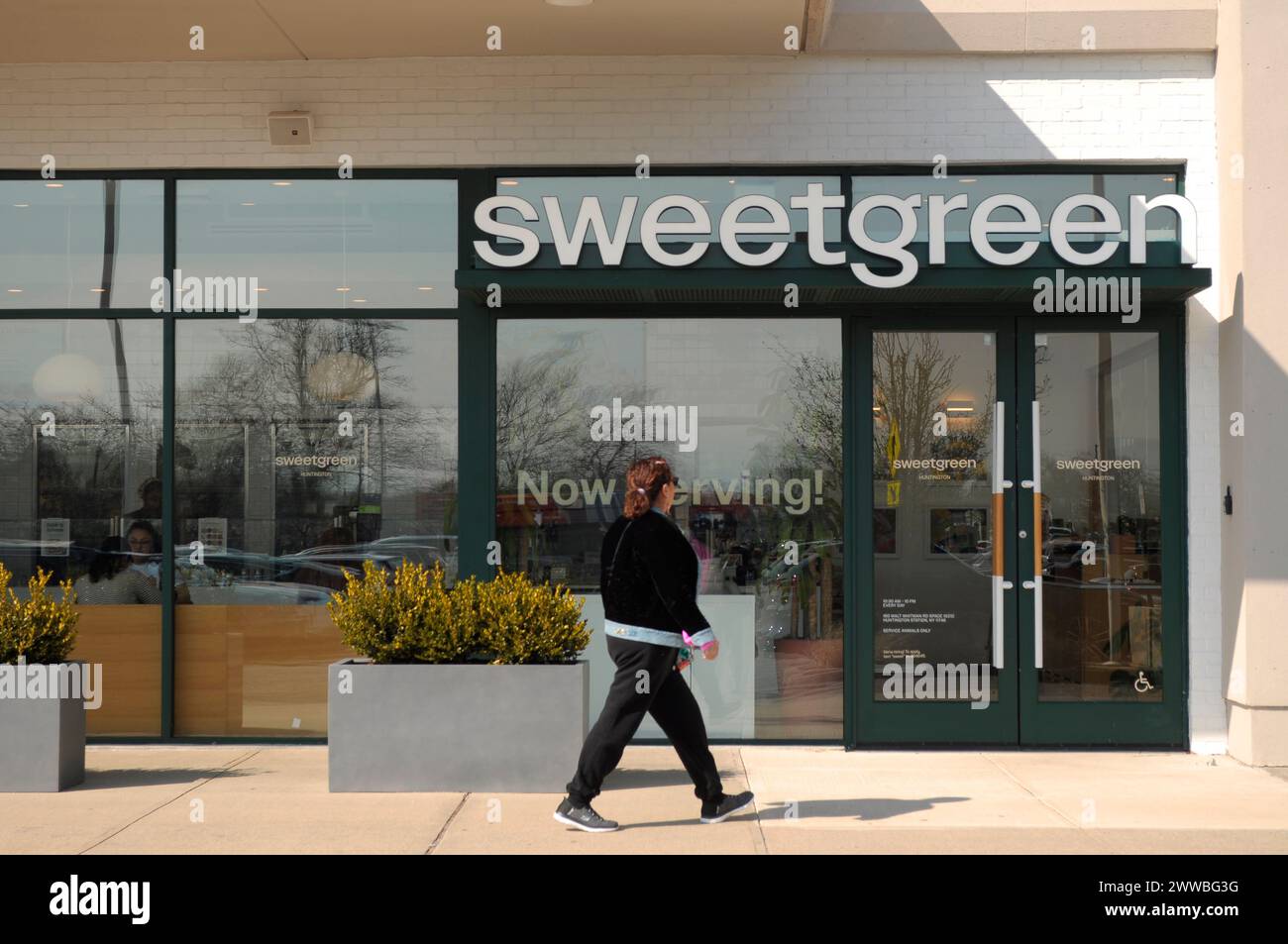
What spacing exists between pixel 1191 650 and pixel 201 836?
6.15 m

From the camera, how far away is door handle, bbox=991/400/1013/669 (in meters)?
8.81

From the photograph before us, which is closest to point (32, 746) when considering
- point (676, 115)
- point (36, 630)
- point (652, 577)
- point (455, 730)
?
point (36, 630)

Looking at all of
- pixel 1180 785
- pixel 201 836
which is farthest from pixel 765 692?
Result: pixel 201 836

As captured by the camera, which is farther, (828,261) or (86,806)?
(828,261)

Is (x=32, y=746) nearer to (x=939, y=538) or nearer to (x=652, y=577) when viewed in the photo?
(x=652, y=577)

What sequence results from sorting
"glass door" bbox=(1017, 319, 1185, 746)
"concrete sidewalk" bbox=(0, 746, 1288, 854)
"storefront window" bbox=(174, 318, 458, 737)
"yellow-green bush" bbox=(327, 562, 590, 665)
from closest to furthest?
1. "concrete sidewalk" bbox=(0, 746, 1288, 854)
2. "yellow-green bush" bbox=(327, 562, 590, 665)
3. "glass door" bbox=(1017, 319, 1185, 746)
4. "storefront window" bbox=(174, 318, 458, 737)

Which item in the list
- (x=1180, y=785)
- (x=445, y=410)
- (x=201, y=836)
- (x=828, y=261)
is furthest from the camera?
(x=445, y=410)

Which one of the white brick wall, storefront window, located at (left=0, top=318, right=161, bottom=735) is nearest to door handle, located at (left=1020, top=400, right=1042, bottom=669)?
the white brick wall

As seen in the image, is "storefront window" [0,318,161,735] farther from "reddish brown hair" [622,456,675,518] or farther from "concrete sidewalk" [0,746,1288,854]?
"reddish brown hair" [622,456,675,518]

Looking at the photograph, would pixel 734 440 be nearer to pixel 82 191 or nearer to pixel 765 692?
pixel 765 692

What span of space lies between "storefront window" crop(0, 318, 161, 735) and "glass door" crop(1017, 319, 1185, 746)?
5811 mm

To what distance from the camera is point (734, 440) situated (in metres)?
8.97

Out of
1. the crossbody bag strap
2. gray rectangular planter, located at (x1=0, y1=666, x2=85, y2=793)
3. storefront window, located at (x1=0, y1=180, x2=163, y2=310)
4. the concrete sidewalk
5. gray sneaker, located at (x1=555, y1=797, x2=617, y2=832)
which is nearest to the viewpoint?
the concrete sidewalk

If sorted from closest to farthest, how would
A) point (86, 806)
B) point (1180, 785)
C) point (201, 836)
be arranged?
point (201, 836) → point (86, 806) → point (1180, 785)
